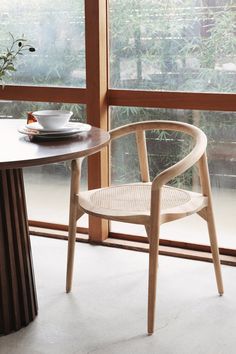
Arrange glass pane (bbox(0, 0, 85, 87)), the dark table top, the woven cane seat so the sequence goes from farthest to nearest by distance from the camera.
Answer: glass pane (bbox(0, 0, 85, 87))
the woven cane seat
the dark table top

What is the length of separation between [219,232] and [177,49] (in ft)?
3.03

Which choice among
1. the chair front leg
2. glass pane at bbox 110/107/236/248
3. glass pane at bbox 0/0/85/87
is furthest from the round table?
glass pane at bbox 0/0/85/87

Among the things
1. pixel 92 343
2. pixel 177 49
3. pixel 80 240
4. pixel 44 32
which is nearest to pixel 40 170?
pixel 80 240

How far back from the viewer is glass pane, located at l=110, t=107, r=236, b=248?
2818mm

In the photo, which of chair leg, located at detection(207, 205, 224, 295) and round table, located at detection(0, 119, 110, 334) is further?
chair leg, located at detection(207, 205, 224, 295)

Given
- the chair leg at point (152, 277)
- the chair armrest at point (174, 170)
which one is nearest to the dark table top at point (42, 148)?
the chair armrest at point (174, 170)

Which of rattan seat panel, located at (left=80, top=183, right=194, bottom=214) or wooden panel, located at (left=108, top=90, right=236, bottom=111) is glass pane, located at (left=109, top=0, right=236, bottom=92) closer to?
wooden panel, located at (left=108, top=90, right=236, bottom=111)

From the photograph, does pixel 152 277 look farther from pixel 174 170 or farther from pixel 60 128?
pixel 60 128

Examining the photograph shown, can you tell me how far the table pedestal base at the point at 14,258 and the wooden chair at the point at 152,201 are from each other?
11.2 inches

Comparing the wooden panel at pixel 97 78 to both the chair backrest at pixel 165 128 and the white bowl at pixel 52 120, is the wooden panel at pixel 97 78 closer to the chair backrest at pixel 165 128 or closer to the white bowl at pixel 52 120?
the chair backrest at pixel 165 128

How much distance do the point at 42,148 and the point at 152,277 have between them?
0.63 m

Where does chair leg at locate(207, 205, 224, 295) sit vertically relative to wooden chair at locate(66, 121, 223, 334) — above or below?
below

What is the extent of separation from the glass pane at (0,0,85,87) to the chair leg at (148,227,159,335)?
118 centimetres

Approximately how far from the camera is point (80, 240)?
313cm
